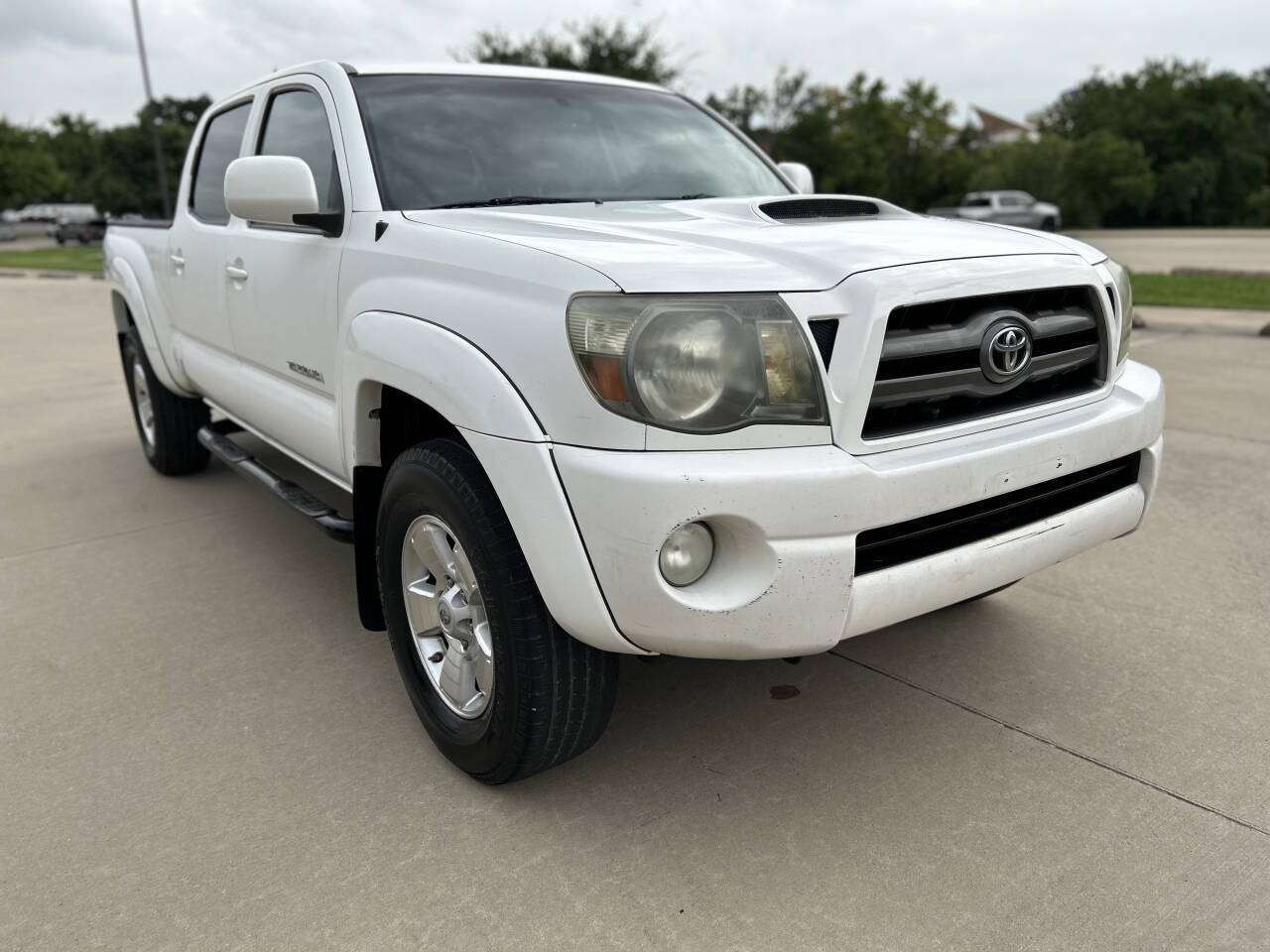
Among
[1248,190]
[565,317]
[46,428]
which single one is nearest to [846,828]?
[565,317]

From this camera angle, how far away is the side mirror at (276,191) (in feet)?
9.11

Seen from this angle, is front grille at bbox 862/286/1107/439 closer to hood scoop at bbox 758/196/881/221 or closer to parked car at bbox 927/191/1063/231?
hood scoop at bbox 758/196/881/221

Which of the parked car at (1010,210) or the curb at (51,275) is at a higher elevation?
the parked car at (1010,210)

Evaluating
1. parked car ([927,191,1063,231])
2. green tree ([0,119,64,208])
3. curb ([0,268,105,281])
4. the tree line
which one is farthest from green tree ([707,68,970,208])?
green tree ([0,119,64,208])

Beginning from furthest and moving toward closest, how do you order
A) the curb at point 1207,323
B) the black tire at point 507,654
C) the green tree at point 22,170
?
the green tree at point 22,170, the curb at point 1207,323, the black tire at point 507,654

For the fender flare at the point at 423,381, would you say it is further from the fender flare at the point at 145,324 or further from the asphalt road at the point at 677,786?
the fender flare at the point at 145,324

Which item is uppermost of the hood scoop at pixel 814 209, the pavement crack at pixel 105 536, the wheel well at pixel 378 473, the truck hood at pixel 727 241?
the hood scoop at pixel 814 209

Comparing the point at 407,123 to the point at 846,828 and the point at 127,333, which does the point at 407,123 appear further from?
the point at 127,333

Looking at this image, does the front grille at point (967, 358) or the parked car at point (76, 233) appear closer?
the front grille at point (967, 358)

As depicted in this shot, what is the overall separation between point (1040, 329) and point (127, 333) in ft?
15.6

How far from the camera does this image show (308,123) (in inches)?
131

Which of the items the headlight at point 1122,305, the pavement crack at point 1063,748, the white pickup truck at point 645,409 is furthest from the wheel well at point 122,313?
the headlight at point 1122,305

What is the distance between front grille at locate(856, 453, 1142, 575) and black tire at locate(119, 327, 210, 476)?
4.07m

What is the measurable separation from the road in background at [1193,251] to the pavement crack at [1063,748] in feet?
49.9
